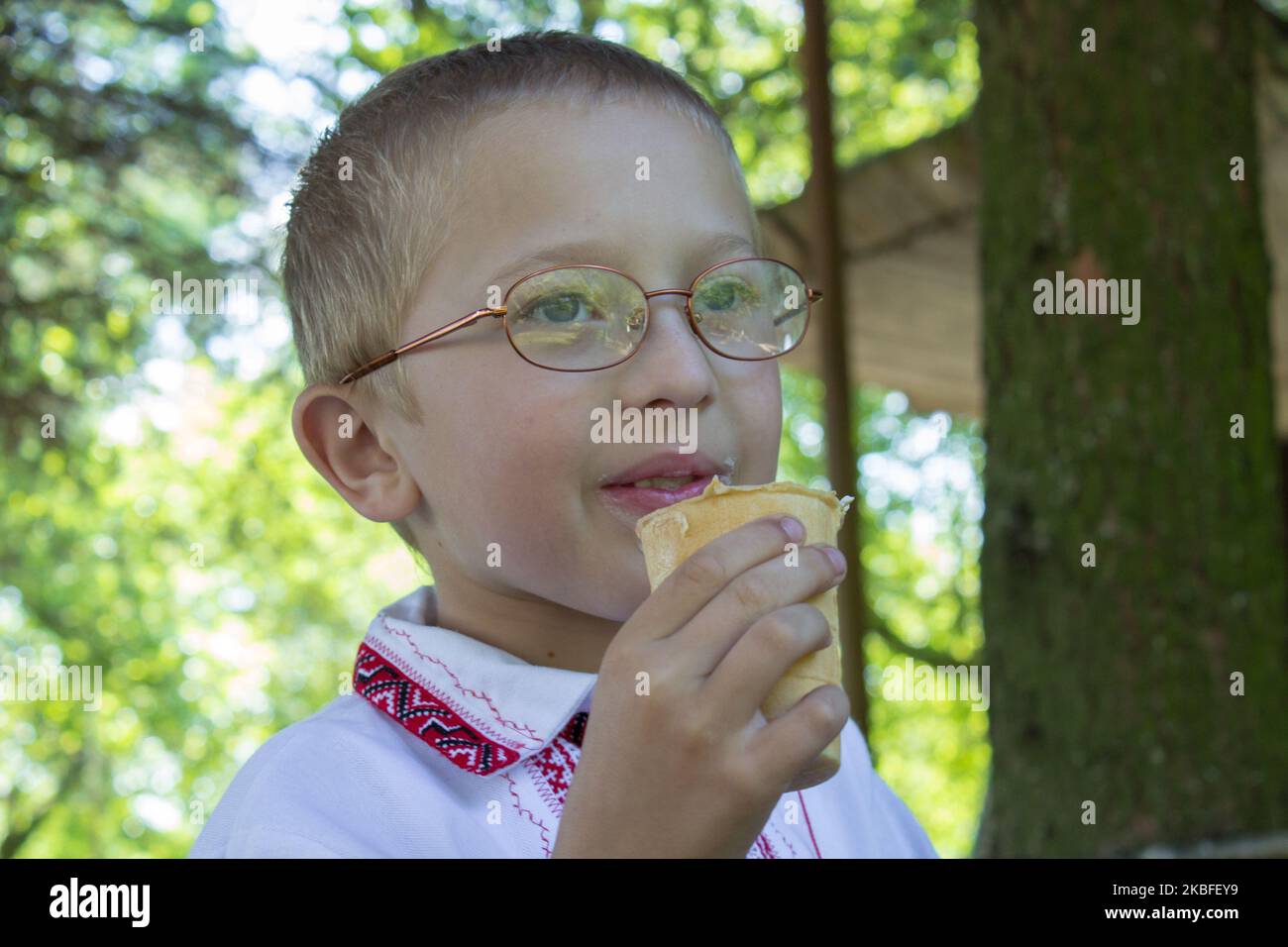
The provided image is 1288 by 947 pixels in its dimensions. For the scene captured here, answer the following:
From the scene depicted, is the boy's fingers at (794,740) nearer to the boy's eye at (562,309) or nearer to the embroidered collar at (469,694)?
the embroidered collar at (469,694)

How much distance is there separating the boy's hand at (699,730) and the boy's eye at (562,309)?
43 centimetres

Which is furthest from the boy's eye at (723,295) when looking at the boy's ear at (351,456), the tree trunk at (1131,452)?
the tree trunk at (1131,452)

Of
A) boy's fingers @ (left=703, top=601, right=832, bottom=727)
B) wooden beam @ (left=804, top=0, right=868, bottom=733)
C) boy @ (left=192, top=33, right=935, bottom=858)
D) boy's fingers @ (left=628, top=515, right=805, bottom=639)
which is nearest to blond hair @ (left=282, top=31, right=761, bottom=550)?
boy @ (left=192, top=33, right=935, bottom=858)

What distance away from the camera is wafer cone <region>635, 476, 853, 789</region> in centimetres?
159

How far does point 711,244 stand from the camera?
1890mm

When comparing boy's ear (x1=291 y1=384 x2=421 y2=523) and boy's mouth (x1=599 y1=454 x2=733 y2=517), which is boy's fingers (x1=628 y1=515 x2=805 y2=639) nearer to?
boy's mouth (x1=599 y1=454 x2=733 y2=517)

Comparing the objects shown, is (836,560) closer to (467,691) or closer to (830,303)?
(467,691)

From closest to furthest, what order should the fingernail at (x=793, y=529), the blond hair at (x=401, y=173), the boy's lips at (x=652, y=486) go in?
the fingernail at (x=793, y=529) → the boy's lips at (x=652, y=486) → the blond hair at (x=401, y=173)

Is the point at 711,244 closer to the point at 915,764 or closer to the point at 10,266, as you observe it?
the point at 10,266

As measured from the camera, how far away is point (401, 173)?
6.80 feet

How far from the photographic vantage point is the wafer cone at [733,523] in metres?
1.59

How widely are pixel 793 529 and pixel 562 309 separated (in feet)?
1.50
